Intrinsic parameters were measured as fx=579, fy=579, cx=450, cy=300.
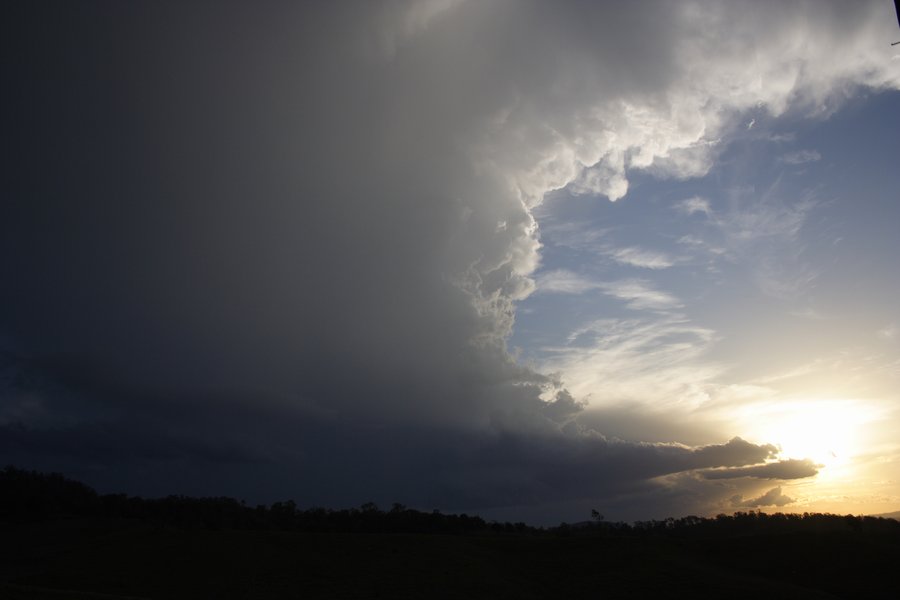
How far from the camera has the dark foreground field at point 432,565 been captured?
2244 inches

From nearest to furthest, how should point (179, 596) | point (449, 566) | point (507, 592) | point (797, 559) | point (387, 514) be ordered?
point (179, 596)
point (507, 592)
point (449, 566)
point (797, 559)
point (387, 514)

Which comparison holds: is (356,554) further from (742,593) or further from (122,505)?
(122,505)

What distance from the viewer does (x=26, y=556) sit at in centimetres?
6581

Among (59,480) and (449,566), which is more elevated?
(59,480)

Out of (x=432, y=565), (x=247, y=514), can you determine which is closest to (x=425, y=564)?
(x=432, y=565)

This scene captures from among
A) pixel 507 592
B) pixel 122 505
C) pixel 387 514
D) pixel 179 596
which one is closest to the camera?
pixel 179 596

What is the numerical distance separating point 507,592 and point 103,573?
132ft

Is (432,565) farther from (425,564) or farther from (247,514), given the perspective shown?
(247,514)

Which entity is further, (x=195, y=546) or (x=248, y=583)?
(x=195, y=546)

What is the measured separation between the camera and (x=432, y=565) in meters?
64.5

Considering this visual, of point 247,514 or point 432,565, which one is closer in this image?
point 432,565

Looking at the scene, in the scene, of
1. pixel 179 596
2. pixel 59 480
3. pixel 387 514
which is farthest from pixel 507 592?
pixel 59 480

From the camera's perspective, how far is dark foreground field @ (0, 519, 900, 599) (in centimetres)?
5700

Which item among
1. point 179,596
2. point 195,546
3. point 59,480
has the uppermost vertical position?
point 59,480
